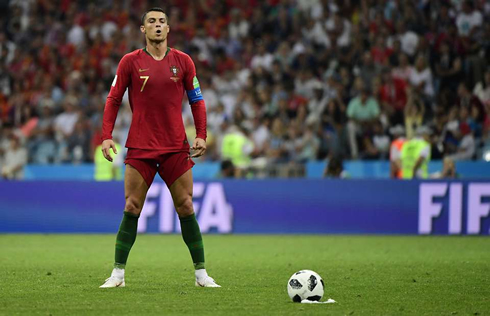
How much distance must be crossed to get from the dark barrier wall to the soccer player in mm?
8262

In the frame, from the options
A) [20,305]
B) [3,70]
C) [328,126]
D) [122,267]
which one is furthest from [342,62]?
[20,305]

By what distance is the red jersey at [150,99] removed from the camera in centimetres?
798

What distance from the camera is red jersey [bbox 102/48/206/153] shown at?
7.98 metres

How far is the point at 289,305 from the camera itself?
6746mm

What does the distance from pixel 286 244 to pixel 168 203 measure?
3071 millimetres

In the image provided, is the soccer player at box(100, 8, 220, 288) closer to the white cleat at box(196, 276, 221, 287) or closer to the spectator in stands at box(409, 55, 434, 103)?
the white cleat at box(196, 276, 221, 287)

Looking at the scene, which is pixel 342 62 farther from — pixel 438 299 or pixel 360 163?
pixel 438 299

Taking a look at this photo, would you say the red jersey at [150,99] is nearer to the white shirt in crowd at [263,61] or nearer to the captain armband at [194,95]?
the captain armband at [194,95]

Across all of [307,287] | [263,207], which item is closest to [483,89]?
[263,207]

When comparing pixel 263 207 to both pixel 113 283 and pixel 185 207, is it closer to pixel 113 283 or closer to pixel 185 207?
pixel 185 207

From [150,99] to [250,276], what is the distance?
7.26ft

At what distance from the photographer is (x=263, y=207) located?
1656 cm

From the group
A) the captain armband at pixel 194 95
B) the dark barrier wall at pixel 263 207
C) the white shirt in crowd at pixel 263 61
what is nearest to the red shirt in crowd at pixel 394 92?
the white shirt in crowd at pixel 263 61

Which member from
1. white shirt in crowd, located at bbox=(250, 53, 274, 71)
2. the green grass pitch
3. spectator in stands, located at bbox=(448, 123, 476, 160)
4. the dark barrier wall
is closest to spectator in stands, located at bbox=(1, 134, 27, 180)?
the dark barrier wall
